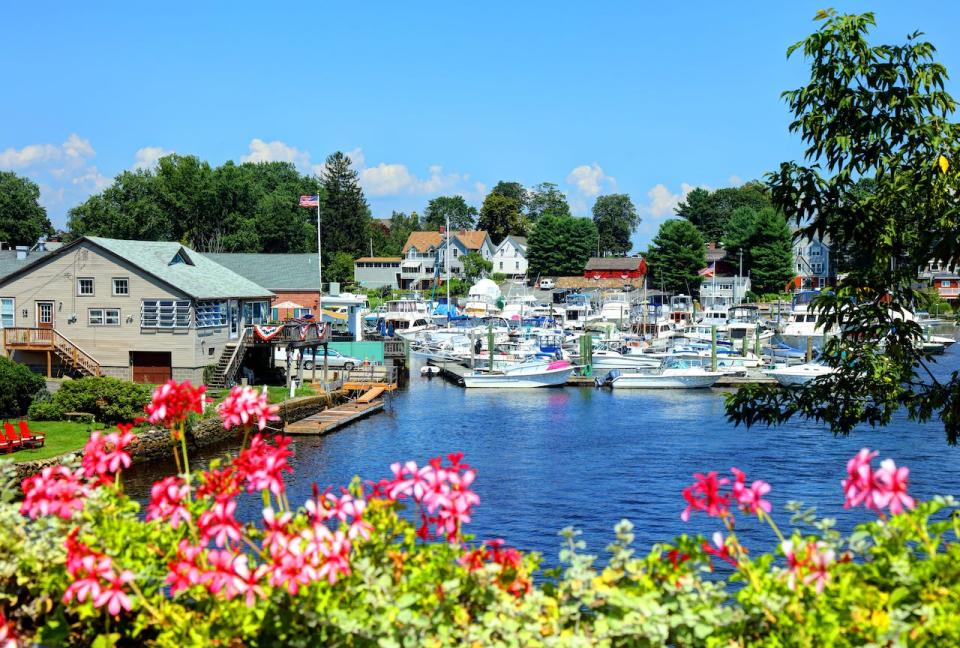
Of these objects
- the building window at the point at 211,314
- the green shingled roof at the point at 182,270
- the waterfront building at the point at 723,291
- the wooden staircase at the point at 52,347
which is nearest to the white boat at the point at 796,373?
the green shingled roof at the point at 182,270

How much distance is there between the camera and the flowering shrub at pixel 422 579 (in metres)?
5.71

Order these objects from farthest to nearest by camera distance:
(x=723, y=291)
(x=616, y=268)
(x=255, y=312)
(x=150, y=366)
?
(x=616, y=268) → (x=723, y=291) → (x=255, y=312) → (x=150, y=366)

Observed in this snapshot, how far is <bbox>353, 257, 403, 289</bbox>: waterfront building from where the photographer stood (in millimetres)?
135250

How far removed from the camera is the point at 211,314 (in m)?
46.1

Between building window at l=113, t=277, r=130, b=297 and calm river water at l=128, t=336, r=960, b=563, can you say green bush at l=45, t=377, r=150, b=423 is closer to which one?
calm river water at l=128, t=336, r=960, b=563

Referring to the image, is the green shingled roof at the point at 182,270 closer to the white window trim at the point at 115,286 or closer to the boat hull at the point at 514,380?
the white window trim at the point at 115,286

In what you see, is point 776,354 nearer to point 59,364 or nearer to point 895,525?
point 59,364

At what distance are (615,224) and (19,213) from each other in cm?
11131

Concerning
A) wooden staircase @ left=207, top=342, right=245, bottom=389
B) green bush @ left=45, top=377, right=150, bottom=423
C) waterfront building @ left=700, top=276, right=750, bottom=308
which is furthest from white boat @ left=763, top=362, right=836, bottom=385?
waterfront building @ left=700, top=276, right=750, bottom=308

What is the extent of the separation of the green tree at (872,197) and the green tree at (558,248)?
127m

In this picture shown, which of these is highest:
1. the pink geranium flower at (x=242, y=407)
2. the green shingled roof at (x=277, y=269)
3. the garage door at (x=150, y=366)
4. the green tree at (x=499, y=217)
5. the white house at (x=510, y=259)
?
the green tree at (x=499, y=217)

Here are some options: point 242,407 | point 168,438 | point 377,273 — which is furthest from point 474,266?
point 242,407

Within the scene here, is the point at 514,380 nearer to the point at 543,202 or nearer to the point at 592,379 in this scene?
Answer: the point at 592,379

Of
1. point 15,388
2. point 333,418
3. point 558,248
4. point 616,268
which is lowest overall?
point 333,418
